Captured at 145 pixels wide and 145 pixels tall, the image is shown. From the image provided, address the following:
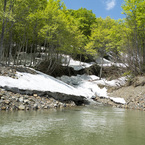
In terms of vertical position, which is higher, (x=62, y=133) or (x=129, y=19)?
(x=129, y=19)

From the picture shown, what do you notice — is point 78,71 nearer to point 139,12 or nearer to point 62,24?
point 62,24

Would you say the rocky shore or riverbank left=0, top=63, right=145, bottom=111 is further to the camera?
riverbank left=0, top=63, right=145, bottom=111

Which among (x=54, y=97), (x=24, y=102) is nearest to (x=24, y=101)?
(x=24, y=102)

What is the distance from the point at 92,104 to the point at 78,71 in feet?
46.1

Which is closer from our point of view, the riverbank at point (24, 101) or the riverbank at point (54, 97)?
the riverbank at point (24, 101)

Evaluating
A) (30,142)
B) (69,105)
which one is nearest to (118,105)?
(69,105)

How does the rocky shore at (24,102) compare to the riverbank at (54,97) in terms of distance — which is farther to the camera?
the riverbank at (54,97)

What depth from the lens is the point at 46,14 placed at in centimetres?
2069

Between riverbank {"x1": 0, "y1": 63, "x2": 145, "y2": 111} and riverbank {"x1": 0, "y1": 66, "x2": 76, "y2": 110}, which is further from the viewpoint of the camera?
riverbank {"x1": 0, "y1": 63, "x2": 145, "y2": 111}

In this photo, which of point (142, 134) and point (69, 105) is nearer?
point (142, 134)

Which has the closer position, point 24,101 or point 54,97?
point 24,101

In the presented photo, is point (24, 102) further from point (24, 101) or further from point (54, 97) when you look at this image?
point (54, 97)

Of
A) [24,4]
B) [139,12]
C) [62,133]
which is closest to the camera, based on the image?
[62,133]

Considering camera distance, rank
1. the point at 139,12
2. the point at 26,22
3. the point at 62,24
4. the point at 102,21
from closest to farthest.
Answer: the point at 139,12, the point at 26,22, the point at 62,24, the point at 102,21
